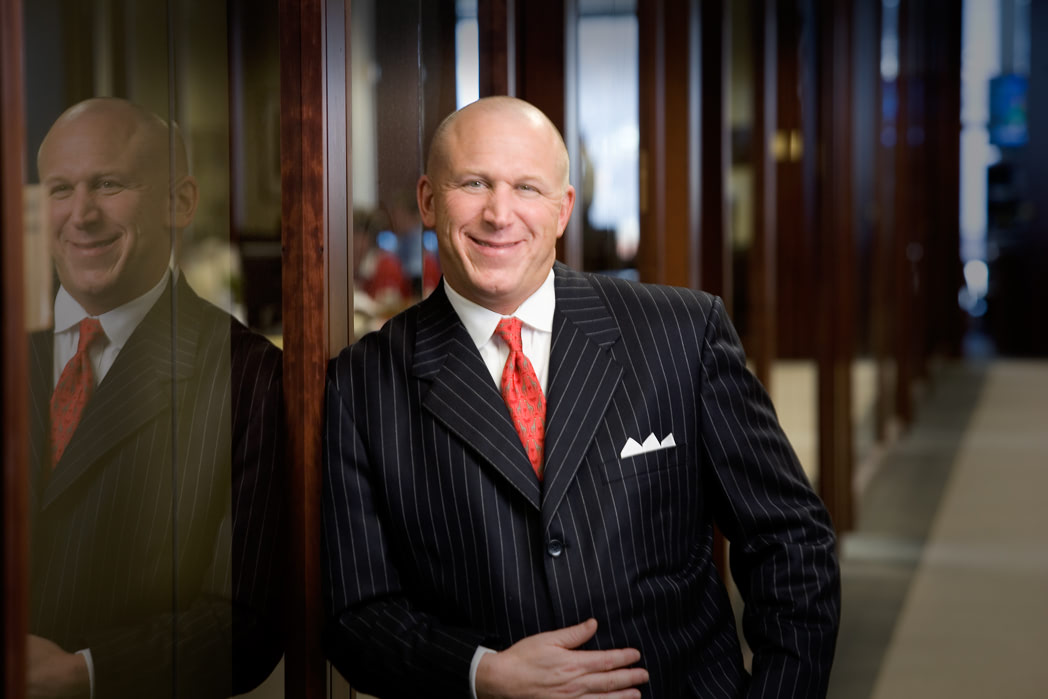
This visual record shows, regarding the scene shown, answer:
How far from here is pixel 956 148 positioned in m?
11.5

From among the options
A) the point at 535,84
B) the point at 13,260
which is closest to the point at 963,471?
the point at 535,84

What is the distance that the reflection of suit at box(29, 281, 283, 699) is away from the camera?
1298 millimetres

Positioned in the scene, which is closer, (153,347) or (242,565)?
(153,347)

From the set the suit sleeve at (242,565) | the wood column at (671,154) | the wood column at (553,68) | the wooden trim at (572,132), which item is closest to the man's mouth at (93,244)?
the suit sleeve at (242,565)

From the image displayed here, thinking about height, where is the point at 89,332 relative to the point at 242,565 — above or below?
above

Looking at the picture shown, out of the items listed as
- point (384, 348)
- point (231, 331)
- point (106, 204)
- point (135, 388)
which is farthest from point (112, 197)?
point (384, 348)

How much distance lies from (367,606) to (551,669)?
30cm

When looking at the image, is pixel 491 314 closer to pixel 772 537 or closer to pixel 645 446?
pixel 645 446

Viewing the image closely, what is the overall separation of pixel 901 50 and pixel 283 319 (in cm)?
759

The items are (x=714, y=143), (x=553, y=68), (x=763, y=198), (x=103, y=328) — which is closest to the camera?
(x=103, y=328)

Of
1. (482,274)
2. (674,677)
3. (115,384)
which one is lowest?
(674,677)

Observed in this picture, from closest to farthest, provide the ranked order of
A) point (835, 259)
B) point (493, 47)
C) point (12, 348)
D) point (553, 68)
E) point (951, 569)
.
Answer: point (12, 348), point (493, 47), point (553, 68), point (951, 569), point (835, 259)

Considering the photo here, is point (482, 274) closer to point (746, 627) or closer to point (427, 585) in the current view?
point (427, 585)

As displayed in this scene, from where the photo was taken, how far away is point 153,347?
4.88 ft
